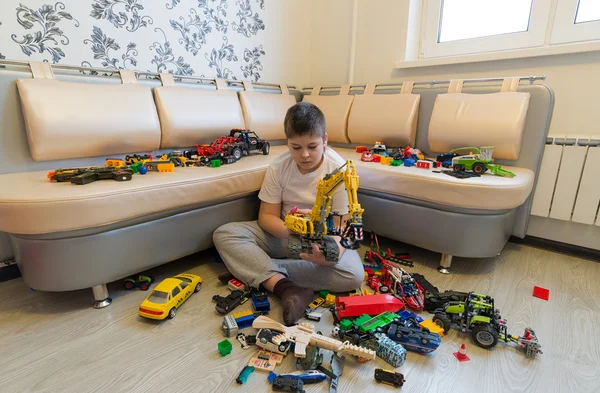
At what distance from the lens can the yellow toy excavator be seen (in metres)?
0.92

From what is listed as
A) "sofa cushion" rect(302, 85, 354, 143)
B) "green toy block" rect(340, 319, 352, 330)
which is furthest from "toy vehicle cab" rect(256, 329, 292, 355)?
"sofa cushion" rect(302, 85, 354, 143)

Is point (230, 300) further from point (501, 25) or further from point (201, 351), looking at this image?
point (501, 25)

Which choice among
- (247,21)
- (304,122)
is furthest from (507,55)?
(247,21)

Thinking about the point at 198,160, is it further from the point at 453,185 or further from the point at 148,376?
the point at 453,185

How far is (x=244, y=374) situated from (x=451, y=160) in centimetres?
137

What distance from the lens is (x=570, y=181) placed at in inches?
65.2

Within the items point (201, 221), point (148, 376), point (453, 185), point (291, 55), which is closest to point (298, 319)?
point (148, 376)

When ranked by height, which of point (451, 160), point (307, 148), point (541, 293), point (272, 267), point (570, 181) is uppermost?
point (307, 148)

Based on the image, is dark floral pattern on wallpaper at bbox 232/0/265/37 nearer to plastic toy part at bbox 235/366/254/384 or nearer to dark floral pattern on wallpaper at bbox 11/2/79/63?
dark floral pattern on wallpaper at bbox 11/2/79/63

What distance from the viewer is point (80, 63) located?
1.61m

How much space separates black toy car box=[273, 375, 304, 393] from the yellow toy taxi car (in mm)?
482

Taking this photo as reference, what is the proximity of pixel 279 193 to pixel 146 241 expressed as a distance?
561 mm

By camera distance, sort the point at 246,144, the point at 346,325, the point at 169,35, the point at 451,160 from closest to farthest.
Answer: the point at 346,325 → the point at 451,160 → the point at 246,144 → the point at 169,35

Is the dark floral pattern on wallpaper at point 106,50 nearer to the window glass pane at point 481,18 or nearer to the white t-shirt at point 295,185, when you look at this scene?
the white t-shirt at point 295,185
